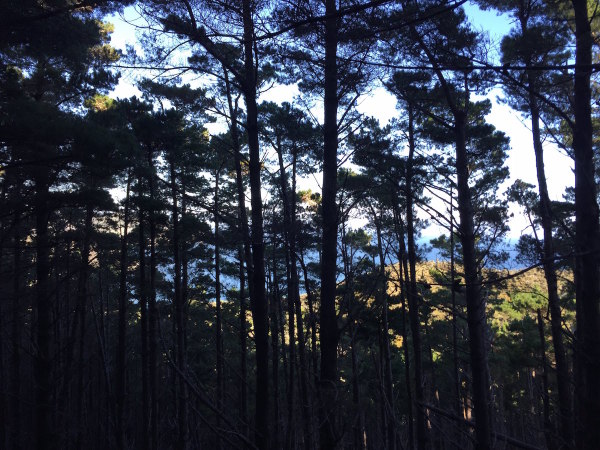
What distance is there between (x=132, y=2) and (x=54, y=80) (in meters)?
4.16

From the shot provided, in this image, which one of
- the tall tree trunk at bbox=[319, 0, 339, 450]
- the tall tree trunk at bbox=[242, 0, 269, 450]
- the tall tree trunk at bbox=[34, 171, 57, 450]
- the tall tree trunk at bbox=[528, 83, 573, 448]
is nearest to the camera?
the tall tree trunk at bbox=[319, 0, 339, 450]

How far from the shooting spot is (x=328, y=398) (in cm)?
406

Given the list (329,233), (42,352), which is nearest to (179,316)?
(42,352)

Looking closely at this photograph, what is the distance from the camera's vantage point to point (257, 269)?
5574mm

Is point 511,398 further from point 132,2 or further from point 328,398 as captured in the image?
point 132,2

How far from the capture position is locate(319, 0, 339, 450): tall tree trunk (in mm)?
4516

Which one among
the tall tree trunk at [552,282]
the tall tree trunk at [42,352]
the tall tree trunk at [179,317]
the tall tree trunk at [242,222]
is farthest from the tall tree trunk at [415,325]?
the tall tree trunk at [42,352]

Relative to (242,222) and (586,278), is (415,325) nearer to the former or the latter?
(242,222)

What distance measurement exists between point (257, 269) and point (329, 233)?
1338 mm

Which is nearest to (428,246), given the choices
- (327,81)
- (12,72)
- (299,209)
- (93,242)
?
(299,209)

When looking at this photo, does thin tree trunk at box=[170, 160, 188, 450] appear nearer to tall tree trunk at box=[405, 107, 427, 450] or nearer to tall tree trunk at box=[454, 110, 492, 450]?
tall tree trunk at box=[405, 107, 427, 450]

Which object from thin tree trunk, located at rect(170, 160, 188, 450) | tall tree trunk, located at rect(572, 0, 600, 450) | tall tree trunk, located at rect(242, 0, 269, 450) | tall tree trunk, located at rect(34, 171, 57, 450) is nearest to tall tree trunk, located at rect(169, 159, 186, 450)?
thin tree trunk, located at rect(170, 160, 188, 450)

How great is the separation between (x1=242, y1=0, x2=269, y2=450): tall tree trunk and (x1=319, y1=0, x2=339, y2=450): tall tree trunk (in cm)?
100

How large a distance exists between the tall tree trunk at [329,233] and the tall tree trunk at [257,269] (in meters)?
1.00
